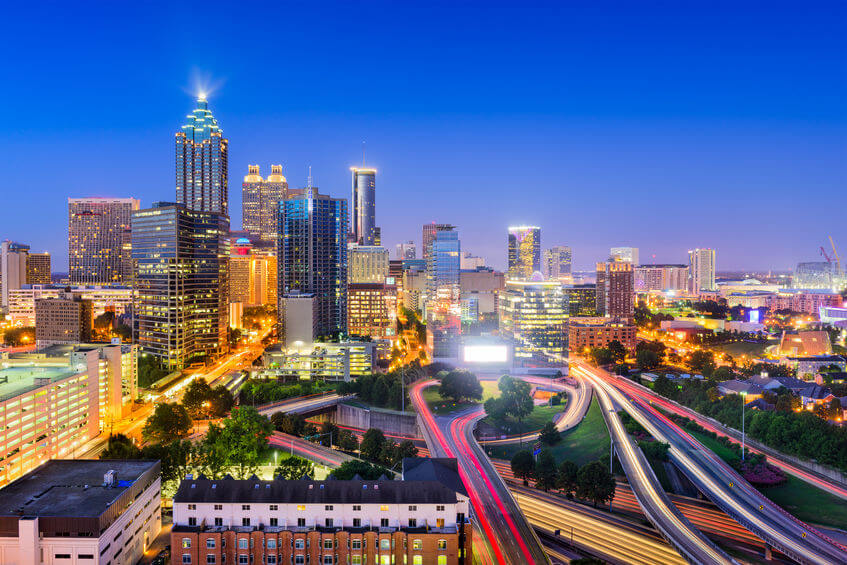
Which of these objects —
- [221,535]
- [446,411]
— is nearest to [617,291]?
[446,411]

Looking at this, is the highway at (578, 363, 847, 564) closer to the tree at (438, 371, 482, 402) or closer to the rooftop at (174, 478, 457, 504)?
the tree at (438, 371, 482, 402)

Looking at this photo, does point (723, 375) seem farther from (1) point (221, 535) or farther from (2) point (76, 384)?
(2) point (76, 384)

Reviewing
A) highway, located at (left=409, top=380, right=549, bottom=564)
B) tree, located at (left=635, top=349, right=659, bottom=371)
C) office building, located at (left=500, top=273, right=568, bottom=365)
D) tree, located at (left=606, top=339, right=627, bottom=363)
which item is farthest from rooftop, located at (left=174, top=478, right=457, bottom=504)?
office building, located at (left=500, top=273, right=568, bottom=365)

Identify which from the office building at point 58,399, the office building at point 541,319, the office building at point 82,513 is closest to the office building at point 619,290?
the office building at point 541,319

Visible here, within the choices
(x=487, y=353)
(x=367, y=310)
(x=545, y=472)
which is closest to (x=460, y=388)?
(x=487, y=353)

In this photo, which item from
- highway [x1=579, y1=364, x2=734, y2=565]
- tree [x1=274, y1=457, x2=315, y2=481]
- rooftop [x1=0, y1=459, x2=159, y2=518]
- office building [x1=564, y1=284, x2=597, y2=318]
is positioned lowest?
highway [x1=579, y1=364, x2=734, y2=565]

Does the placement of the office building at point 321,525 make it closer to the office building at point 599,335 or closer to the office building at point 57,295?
the office building at point 599,335
